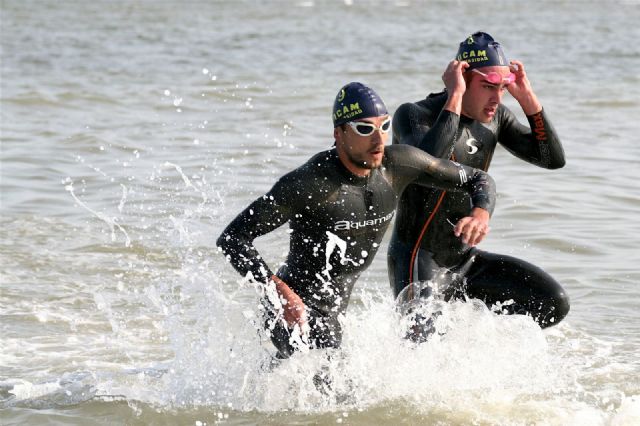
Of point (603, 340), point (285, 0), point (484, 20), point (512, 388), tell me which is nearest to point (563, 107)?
point (603, 340)

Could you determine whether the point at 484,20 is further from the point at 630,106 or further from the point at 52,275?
the point at 52,275

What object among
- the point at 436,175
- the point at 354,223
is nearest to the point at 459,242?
the point at 436,175

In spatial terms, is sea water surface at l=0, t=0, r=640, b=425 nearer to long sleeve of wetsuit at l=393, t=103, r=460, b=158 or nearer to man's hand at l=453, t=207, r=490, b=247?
man's hand at l=453, t=207, r=490, b=247

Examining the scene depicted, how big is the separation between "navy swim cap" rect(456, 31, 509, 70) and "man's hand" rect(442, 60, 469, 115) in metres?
0.14

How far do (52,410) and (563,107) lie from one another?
13437 millimetres

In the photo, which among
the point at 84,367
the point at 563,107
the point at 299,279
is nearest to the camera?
the point at 299,279

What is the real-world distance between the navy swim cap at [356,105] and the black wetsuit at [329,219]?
0.24 m

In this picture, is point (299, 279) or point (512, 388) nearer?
point (299, 279)

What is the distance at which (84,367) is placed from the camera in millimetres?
7496

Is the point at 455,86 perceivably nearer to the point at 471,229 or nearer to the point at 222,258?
the point at 471,229

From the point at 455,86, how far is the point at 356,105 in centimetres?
80

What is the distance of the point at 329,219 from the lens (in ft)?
20.2

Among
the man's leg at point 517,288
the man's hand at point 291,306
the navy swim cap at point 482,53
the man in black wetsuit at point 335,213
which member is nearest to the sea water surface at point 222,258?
the man's leg at point 517,288

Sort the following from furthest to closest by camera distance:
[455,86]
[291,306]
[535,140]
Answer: [535,140] < [455,86] < [291,306]
